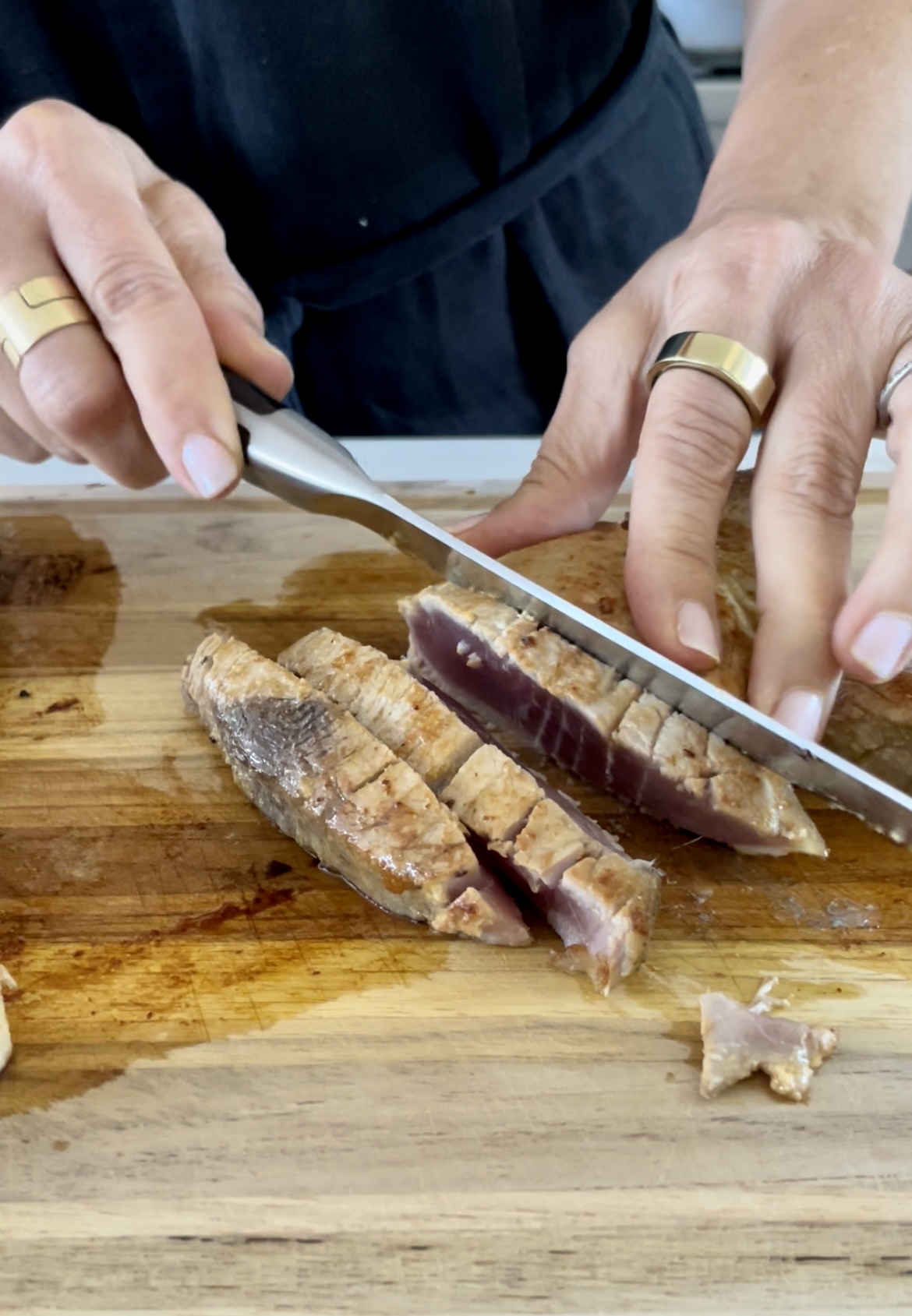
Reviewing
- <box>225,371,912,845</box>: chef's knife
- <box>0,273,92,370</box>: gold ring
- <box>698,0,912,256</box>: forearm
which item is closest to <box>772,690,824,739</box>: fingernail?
<box>225,371,912,845</box>: chef's knife

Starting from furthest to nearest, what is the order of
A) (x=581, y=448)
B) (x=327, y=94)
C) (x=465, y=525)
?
1. (x=327, y=94)
2. (x=465, y=525)
3. (x=581, y=448)

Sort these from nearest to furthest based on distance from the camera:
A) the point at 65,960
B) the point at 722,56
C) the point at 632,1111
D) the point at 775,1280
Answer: the point at 775,1280
the point at 632,1111
the point at 65,960
the point at 722,56

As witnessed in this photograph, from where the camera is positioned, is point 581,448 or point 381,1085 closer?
point 381,1085

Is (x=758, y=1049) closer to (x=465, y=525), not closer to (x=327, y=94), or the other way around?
(x=465, y=525)

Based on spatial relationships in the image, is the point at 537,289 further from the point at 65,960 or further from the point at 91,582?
the point at 65,960

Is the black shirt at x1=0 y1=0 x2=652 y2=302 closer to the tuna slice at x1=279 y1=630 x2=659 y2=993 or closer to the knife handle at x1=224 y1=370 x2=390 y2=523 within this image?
the knife handle at x1=224 y1=370 x2=390 y2=523

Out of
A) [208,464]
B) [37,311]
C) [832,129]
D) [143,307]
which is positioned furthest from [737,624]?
[37,311]

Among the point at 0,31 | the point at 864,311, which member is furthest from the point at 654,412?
the point at 0,31

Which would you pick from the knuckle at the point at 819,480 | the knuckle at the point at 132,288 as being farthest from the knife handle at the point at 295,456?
the knuckle at the point at 819,480
